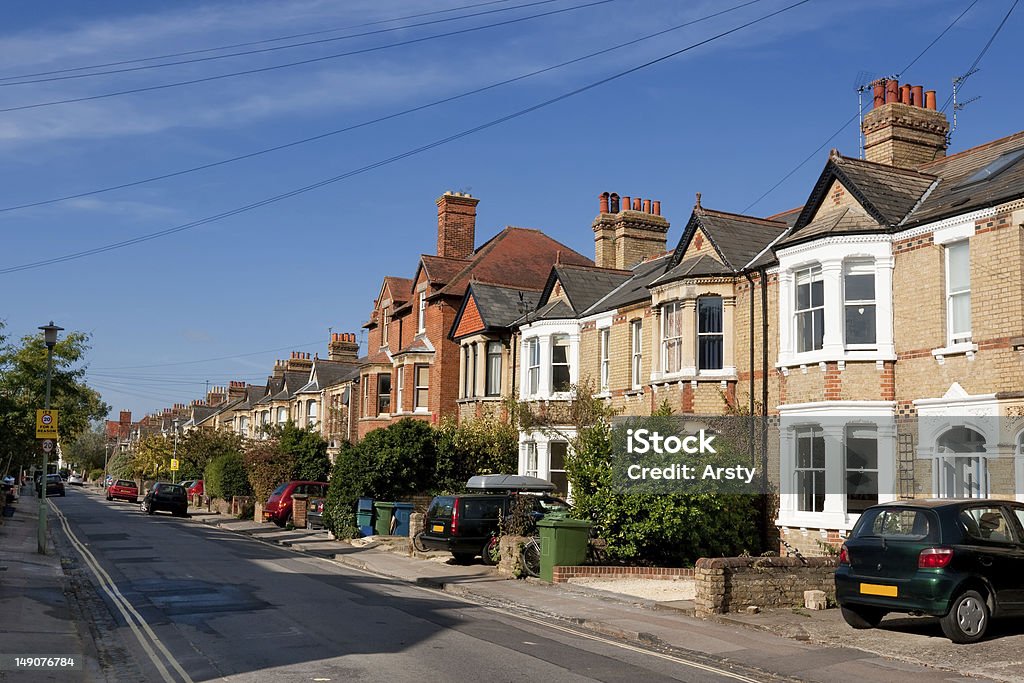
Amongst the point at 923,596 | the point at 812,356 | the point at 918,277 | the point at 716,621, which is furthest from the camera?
the point at 812,356

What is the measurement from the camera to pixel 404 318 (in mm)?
43969

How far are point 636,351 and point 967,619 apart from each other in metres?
15.9

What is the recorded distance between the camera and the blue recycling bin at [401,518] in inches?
1169

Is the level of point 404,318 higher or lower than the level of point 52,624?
higher

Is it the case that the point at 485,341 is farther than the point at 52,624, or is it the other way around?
the point at 485,341

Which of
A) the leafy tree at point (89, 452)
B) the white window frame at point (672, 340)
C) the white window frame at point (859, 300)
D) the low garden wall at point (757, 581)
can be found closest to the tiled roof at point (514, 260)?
the white window frame at point (672, 340)

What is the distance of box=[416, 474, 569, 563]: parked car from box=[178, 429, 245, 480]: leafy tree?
34.2m

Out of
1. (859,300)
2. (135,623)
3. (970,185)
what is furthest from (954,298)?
(135,623)

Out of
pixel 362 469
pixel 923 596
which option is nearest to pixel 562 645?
pixel 923 596

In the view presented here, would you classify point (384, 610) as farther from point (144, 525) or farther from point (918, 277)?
point (144, 525)

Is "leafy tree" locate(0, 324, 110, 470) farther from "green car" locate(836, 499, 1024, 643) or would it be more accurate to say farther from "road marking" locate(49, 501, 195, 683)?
"green car" locate(836, 499, 1024, 643)

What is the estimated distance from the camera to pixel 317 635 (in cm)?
1278

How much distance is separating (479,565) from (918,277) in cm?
1187

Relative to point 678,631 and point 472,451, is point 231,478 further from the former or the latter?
point 678,631
